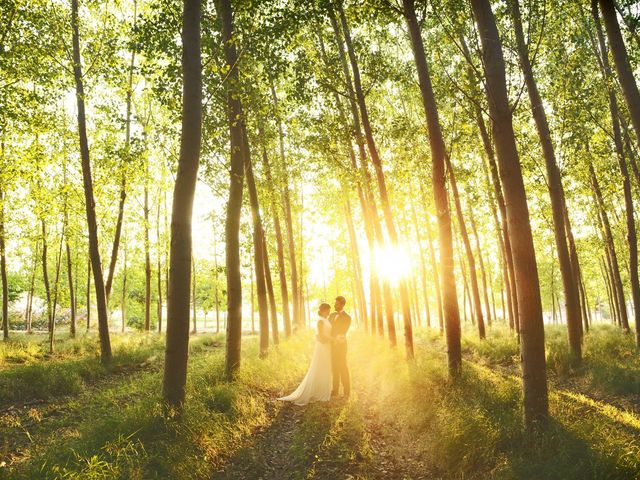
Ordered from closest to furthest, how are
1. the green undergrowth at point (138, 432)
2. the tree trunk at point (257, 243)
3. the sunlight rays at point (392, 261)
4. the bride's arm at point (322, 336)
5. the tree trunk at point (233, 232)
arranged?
the green undergrowth at point (138, 432)
the bride's arm at point (322, 336)
the tree trunk at point (233, 232)
the tree trunk at point (257, 243)
the sunlight rays at point (392, 261)

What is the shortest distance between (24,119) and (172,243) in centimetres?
966

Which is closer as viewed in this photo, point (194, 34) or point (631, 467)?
Result: point (631, 467)

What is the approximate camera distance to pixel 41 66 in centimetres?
1318

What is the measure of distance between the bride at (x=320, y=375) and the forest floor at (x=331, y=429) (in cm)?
45

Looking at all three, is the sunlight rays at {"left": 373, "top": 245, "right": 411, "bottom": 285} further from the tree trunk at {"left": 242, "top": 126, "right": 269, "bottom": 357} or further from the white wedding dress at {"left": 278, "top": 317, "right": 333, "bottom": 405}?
the white wedding dress at {"left": 278, "top": 317, "right": 333, "bottom": 405}

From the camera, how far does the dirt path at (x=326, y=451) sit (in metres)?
5.57

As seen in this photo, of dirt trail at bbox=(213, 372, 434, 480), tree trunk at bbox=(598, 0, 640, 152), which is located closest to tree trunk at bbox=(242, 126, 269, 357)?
dirt trail at bbox=(213, 372, 434, 480)

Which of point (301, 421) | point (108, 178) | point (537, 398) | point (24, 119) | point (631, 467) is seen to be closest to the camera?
point (631, 467)

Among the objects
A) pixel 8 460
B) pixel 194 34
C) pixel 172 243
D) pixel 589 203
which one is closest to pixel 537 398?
pixel 172 243

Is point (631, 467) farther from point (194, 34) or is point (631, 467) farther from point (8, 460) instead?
point (194, 34)

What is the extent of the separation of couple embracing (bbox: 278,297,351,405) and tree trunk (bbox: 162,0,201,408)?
10.6 feet

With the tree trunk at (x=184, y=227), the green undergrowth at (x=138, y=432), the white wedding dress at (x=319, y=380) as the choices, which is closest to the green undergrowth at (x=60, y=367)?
the green undergrowth at (x=138, y=432)

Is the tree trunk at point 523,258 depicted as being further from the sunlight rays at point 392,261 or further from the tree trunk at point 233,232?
the sunlight rays at point 392,261

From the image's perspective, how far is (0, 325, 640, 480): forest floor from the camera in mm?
4910
